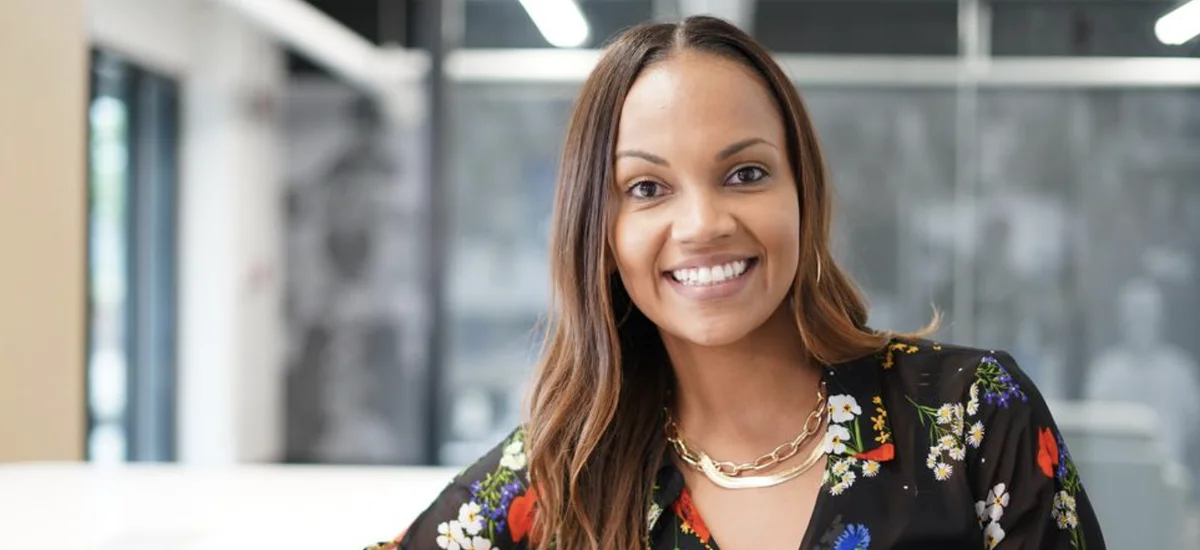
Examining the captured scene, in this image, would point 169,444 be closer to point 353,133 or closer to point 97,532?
point 353,133

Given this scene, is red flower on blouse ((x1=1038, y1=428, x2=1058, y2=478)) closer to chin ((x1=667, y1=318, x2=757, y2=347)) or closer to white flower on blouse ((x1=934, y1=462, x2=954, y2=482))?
white flower on blouse ((x1=934, y1=462, x2=954, y2=482))

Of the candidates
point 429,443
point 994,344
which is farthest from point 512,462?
point 429,443

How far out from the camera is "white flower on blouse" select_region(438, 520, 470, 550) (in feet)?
4.74

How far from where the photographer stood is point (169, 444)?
5.02m

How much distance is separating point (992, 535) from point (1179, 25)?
273cm

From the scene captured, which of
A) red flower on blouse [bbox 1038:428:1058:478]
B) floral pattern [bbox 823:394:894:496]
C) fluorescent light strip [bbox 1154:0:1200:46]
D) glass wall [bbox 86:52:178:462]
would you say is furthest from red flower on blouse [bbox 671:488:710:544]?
glass wall [bbox 86:52:178:462]

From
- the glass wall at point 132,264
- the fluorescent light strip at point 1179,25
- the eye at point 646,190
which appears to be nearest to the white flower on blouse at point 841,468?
the eye at point 646,190

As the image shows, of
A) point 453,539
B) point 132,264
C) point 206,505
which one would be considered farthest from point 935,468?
point 132,264

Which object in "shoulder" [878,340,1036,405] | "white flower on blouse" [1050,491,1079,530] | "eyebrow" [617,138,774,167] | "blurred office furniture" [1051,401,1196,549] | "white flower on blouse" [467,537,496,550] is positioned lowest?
"blurred office furniture" [1051,401,1196,549]

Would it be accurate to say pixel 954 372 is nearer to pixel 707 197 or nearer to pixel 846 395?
pixel 846 395

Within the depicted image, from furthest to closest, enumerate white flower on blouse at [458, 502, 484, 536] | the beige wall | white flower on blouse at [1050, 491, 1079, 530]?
the beige wall < white flower on blouse at [458, 502, 484, 536] < white flower on blouse at [1050, 491, 1079, 530]

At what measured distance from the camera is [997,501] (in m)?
1.26

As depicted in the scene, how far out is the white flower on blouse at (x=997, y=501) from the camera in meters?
1.26

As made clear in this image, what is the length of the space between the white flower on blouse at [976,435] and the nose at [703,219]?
1.13 ft
